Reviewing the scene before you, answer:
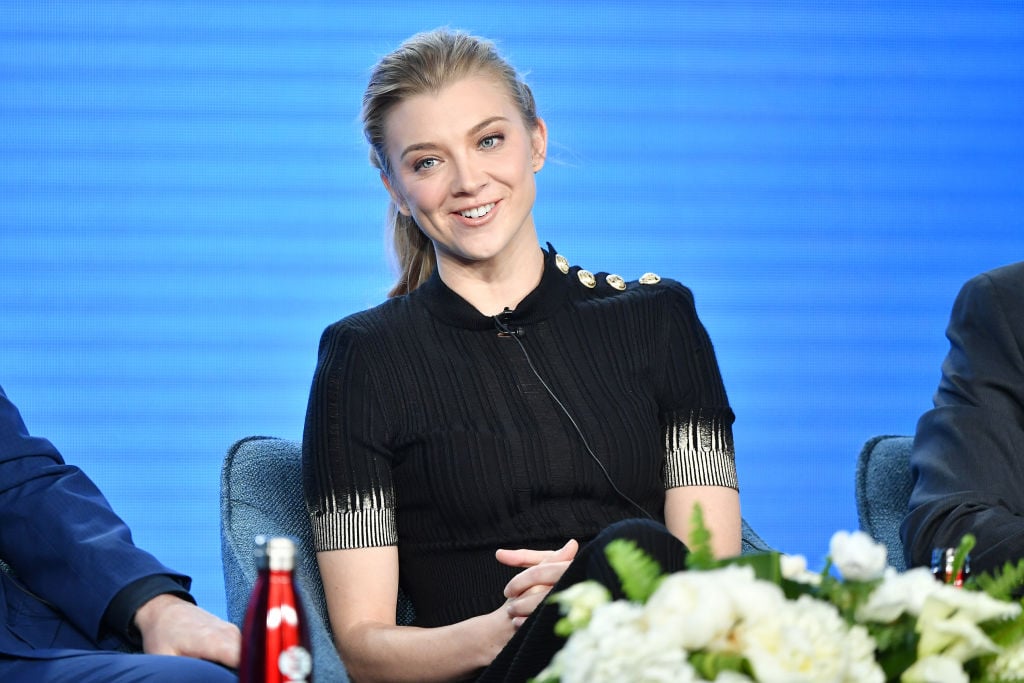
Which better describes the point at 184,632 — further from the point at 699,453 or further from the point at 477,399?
the point at 699,453

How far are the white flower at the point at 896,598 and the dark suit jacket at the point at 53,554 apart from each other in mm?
1036

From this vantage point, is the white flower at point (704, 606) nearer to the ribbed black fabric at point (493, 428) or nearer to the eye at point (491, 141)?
the ribbed black fabric at point (493, 428)

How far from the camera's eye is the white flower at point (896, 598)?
3.48 ft

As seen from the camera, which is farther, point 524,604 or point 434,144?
point 434,144

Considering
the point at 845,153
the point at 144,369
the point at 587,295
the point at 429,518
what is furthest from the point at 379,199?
the point at 429,518

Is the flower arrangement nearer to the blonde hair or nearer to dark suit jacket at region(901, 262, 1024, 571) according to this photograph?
dark suit jacket at region(901, 262, 1024, 571)

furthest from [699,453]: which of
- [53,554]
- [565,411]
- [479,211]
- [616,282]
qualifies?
[53,554]

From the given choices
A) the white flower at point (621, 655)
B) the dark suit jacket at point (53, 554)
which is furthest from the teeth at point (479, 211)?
the white flower at point (621, 655)

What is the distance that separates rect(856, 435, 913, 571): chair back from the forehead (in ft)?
2.58

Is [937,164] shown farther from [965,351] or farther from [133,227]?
[133,227]

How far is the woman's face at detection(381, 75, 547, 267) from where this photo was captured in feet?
6.92

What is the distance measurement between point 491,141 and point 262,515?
25.3 inches

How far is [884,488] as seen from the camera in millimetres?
2258

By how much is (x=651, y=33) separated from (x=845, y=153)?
0.57m
